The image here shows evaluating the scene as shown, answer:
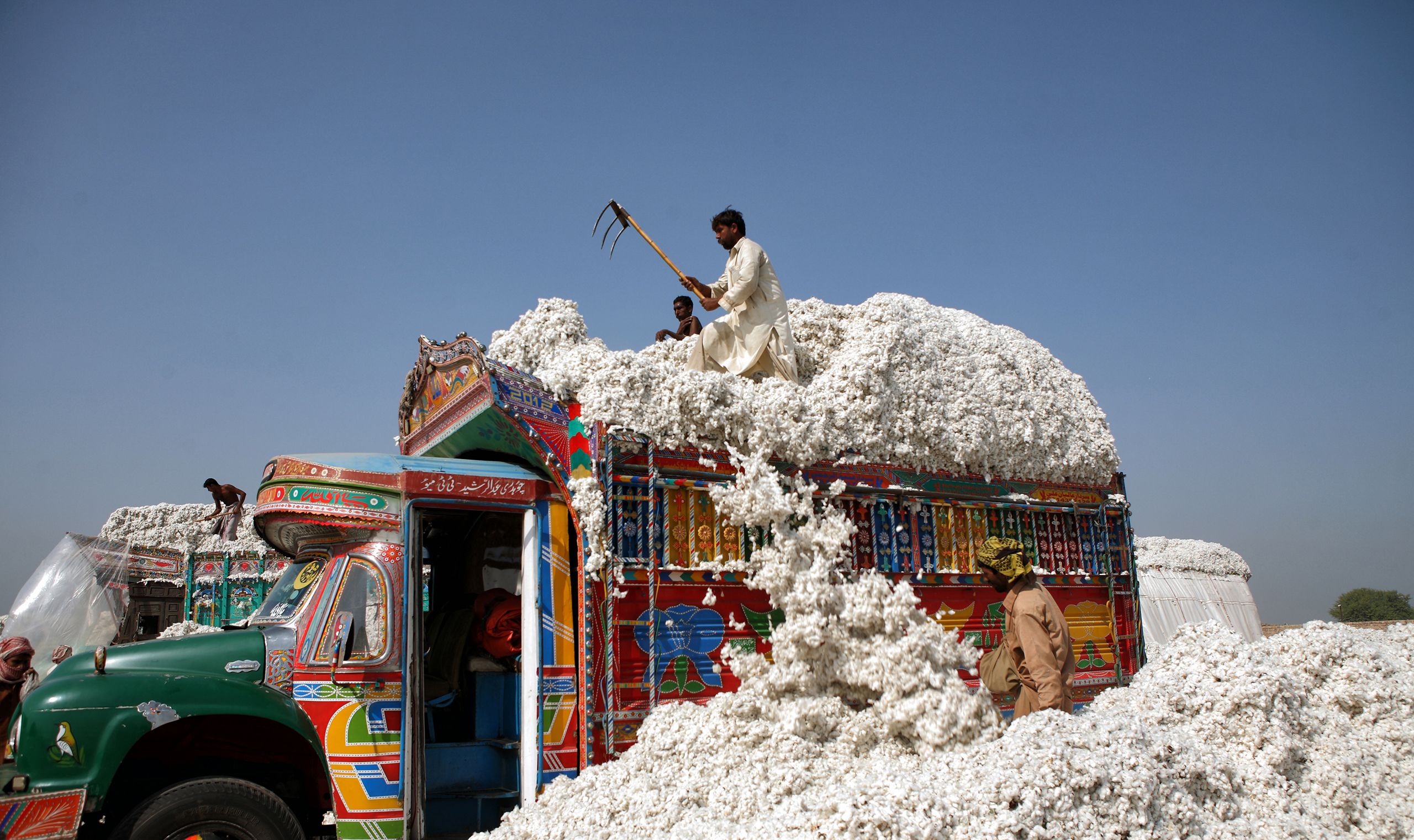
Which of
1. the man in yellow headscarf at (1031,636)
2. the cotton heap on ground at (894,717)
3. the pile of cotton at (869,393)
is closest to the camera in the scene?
the cotton heap on ground at (894,717)

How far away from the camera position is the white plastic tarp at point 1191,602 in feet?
53.9

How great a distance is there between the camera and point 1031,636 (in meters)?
5.04

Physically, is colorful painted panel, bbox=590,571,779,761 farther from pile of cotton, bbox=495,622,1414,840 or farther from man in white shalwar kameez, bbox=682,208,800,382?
man in white shalwar kameez, bbox=682,208,800,382

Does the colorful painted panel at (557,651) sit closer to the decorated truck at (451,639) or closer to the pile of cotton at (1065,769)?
the decorated truck at (451,639)

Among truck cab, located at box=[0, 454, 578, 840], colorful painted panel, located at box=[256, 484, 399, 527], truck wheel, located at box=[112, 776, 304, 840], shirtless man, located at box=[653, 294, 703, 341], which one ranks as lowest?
truck wheel, located at box=[112, 776, 304, 840]

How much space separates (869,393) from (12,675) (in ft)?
16.4

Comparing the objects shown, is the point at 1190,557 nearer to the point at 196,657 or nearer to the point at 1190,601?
the point at 1190,601

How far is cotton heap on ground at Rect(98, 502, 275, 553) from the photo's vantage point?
1845 centimetres

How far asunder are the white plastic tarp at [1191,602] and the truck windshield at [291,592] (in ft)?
46.1

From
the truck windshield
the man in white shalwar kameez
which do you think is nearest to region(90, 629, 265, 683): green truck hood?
the truck windshield

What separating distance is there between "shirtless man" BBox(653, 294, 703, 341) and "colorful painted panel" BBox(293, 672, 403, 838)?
4.28 meters

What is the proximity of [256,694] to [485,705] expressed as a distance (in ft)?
5.49

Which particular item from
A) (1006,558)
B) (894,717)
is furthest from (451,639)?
(1006,558)

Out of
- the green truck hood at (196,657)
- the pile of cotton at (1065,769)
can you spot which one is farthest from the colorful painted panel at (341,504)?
the pile of cotton at (1065,769)
